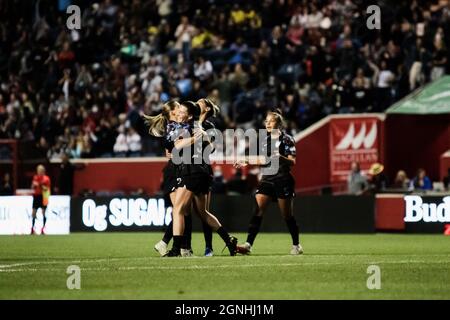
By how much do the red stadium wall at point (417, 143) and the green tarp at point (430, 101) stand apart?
3.79 feet

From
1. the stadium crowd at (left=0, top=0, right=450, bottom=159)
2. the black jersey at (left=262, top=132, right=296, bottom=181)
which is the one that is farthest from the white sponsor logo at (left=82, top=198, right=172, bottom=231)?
the black jersey at (left=262, top=132, right=296, bottom=181)

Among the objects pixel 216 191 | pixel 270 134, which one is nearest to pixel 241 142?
pixel 216 191

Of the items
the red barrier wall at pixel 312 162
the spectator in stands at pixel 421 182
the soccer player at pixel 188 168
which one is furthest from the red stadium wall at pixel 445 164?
the soccer player at pixel 188 168

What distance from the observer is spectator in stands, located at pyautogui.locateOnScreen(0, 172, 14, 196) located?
Answer: 105ft

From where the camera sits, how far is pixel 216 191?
31031mm

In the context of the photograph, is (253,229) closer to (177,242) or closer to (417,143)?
(177,242)

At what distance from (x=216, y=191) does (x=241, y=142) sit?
169cm

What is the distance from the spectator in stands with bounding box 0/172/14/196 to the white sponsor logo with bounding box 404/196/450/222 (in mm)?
11287

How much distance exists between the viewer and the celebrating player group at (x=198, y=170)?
55.9 ft

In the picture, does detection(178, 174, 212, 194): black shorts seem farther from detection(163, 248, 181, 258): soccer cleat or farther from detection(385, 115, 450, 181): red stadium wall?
detection(385, 115, 450, 181): red stadium wall

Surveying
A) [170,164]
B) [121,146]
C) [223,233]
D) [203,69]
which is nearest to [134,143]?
[121,146]

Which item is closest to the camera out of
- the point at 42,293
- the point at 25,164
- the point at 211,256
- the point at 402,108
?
the point at 42,293
